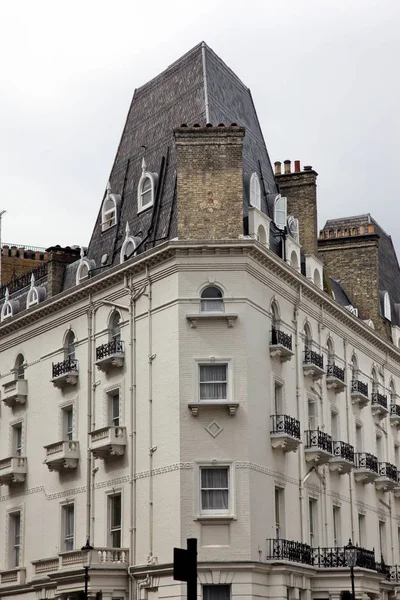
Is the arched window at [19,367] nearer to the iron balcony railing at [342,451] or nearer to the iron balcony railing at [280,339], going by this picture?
the iron balcony railing at [280,339]

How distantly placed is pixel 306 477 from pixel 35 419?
13471 mm

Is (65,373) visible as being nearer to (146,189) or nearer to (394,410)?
(146,189)

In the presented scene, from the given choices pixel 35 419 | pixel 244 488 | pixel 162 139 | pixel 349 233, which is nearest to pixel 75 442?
pixel 35 419

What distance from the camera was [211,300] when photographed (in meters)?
49.5

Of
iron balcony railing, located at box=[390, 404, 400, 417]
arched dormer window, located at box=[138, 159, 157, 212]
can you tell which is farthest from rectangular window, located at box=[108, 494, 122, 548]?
iron balcony railing, located at box=[390, 404, 400, 417]

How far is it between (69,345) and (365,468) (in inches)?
612

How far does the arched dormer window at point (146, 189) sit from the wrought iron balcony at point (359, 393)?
14106 millimetres

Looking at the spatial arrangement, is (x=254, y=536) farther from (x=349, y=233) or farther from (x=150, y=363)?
(x=349, y=233)

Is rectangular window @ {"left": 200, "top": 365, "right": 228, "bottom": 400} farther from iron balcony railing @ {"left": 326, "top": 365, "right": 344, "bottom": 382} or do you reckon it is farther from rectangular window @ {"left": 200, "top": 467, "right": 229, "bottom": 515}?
iron balcony railing @ {"left": 326, "top": 365, "right": 344, "bottom": 382}

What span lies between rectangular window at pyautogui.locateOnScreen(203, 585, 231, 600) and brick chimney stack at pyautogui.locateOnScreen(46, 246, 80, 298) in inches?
718

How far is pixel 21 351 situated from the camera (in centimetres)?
5941

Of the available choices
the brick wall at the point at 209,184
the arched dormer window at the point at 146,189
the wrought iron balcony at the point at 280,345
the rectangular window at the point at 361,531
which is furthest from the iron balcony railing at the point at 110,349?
the rectangular window at the point at 361,531

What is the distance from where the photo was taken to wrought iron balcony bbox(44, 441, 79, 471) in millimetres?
52594

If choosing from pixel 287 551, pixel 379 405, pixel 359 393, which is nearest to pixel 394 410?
pixel 379 405
